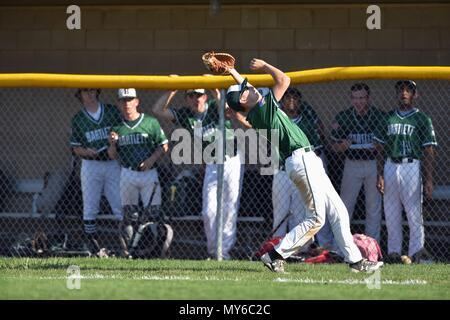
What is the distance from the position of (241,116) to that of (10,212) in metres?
3.05

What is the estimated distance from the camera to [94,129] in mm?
12602

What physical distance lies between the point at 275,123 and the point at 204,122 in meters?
2.41

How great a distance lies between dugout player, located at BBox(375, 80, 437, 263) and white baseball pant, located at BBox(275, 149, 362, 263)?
5.82ft

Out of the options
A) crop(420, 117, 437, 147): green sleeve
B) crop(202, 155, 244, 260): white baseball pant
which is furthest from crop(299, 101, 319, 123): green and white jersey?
crop(420, 117, 437, 147): green sleeve

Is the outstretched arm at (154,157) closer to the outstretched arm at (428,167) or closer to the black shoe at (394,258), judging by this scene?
the black shoe at (394,258)

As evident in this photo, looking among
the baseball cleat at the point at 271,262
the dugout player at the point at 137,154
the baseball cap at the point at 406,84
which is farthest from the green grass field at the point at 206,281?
the baseball cap at the point at 406,84

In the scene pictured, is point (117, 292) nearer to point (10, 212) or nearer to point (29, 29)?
point (10, 212)

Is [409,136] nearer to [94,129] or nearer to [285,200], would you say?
[285,200]

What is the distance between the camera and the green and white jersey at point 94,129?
496 inches

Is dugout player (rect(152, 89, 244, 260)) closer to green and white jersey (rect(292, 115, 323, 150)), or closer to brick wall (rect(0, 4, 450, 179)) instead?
green and white jersey (rect(292, 115, 323, 150))

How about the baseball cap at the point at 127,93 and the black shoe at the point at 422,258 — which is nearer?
the black shoe at the point at 422,258

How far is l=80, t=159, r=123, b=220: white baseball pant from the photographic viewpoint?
487 inches

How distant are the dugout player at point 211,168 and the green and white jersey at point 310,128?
2.32 feet

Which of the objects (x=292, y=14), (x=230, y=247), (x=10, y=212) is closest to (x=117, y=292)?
(x=230, y=247)
